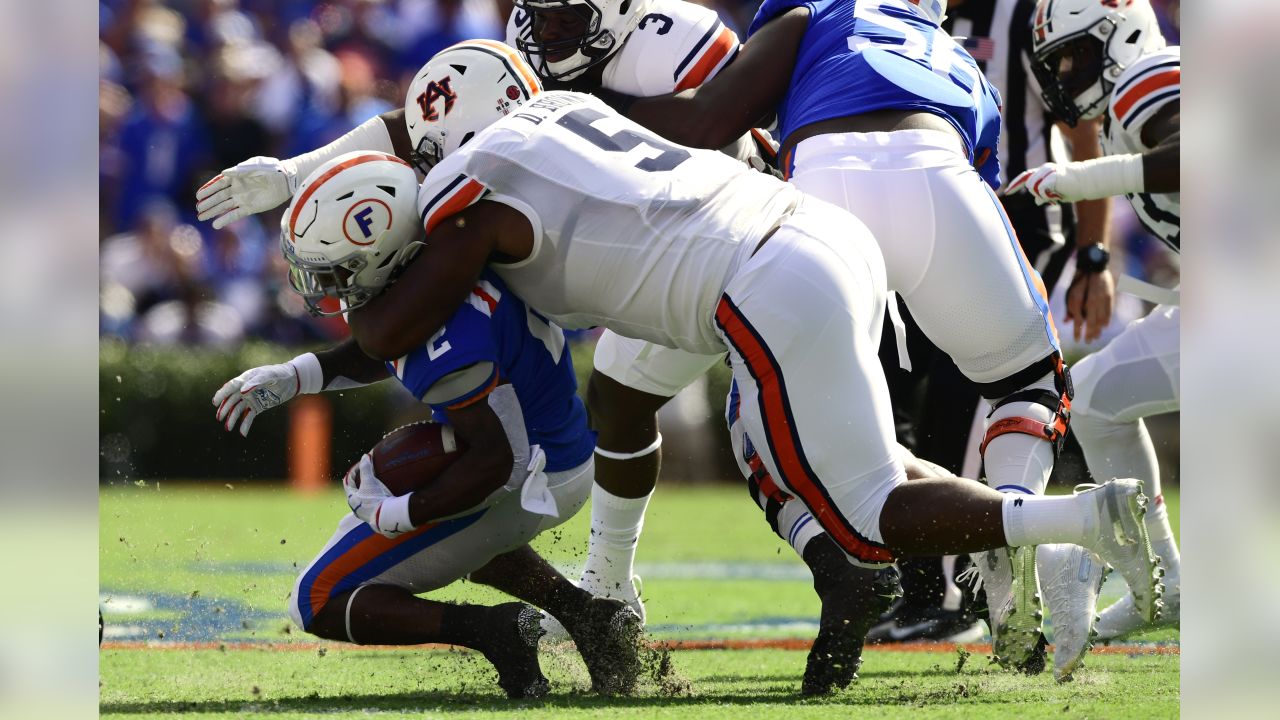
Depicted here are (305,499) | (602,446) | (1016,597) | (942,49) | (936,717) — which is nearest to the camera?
(936,717)

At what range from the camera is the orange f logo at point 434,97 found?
3.88 m

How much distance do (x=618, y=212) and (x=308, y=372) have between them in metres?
0.99

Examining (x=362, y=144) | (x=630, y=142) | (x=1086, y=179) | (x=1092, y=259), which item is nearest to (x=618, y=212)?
(x=630, y=142)

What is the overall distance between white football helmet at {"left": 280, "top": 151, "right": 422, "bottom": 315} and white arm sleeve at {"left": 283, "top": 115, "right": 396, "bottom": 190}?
1.99 feet

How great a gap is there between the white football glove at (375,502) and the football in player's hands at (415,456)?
20mm

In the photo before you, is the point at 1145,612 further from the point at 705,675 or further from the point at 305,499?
the point at 305,499

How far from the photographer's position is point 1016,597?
3689 millimetres

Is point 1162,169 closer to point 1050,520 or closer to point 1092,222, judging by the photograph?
point 1092,222

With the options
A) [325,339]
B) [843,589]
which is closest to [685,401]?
[325,339]

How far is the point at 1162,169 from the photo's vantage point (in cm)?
439

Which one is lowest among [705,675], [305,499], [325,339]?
[305,499]

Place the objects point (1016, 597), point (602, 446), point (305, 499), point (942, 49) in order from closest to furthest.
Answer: point (1016, 597)
point (942, 49)
point (602, 446)
point (305, 499)

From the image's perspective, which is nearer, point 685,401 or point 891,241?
point 891,241

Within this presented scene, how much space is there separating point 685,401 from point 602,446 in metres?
5.93
